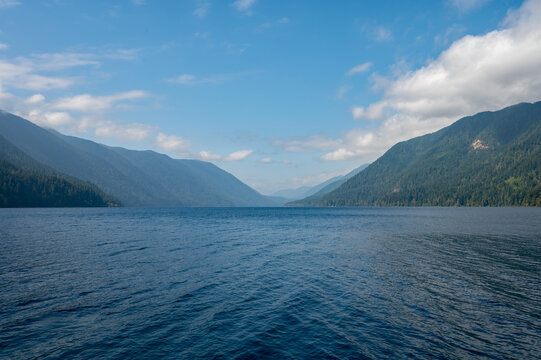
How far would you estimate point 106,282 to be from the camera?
30531 millimetres

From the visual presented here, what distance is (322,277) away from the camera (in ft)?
111

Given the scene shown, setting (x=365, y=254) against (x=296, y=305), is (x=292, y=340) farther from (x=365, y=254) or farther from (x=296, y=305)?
(x=365, y=254)

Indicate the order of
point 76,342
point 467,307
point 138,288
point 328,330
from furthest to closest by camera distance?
point 138,288 < point 467,307 < point 328,330 < point 76,342

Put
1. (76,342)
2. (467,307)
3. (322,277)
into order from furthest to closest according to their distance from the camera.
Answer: (322,277) → (467,307) → (76,342)

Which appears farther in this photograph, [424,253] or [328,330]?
[424,253]

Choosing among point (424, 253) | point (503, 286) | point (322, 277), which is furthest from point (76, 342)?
point (424, 253)

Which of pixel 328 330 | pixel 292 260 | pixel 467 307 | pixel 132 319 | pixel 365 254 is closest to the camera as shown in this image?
pixel 328 330

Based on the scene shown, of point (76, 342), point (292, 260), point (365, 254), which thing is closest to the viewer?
point (76, 342)

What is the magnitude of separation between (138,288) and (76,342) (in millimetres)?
11469

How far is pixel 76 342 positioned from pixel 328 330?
53.5ft

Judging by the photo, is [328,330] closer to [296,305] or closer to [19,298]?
[296,305]

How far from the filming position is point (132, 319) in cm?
2116

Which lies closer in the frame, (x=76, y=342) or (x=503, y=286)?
(x=76, y=342)

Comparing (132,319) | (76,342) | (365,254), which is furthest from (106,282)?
(365,254)
